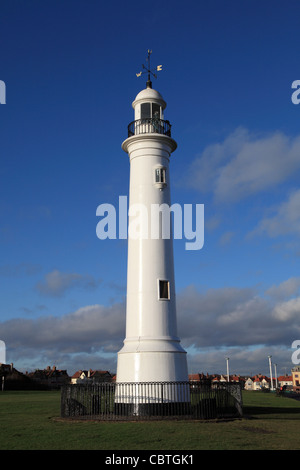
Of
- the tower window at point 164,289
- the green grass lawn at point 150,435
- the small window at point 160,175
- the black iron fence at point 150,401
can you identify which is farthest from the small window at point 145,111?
the green grass lawn at point 150,435

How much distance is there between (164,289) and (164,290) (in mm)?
52

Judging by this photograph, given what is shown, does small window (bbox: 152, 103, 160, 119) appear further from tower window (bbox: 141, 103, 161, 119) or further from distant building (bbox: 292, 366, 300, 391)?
distant building (bbox: 292, 366, 300, 391)

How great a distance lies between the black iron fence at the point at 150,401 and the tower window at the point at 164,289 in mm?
4242

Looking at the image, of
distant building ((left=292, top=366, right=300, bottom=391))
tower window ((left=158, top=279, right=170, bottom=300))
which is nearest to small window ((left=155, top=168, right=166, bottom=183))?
tower window ((left=158, top=279, right=170, bottom=300))

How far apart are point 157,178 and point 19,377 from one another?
7401cm

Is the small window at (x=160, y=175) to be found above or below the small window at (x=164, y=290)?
above

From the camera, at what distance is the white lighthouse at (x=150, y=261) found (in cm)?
2064

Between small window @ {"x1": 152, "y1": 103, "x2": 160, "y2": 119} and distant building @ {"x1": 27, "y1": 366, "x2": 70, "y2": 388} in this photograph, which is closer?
small window @ {"x1": 152, "y1": 103, "x2": 160, "y2": 119}

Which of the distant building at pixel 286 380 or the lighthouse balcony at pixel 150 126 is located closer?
the lighthouse balcony at pixel 150 126

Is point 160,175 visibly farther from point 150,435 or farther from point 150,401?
point 150,435

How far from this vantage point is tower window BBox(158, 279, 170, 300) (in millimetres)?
21875

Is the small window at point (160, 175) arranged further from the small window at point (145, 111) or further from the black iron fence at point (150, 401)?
the black iron fence at point (150, 401)
